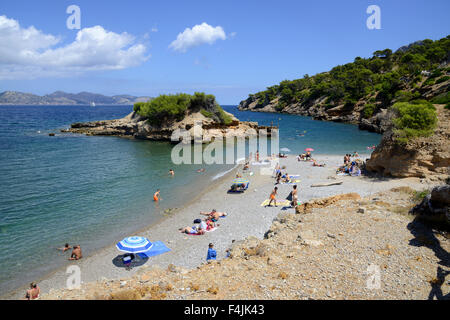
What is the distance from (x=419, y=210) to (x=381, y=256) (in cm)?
365

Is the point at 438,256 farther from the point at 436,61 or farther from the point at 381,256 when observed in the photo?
the point at 436,61

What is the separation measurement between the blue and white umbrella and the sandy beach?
0.78 meters

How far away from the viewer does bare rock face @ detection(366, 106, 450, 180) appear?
19172 millimetres

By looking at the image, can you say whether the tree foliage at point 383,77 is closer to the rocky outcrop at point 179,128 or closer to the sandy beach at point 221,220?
the rocky outcrop at point 179,128

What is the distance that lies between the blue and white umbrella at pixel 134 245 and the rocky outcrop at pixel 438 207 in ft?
38.0

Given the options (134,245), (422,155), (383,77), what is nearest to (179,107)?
(422,155)

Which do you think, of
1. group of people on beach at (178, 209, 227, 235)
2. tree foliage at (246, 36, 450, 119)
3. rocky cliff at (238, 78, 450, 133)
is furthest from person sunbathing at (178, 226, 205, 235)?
tree foliage at (246, 36, 450, 119)

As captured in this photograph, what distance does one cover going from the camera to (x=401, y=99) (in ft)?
216

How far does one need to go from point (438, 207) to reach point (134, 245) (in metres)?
12.4

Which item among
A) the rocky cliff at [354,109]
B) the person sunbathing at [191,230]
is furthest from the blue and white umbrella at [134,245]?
the rocky cliff at [354,109]

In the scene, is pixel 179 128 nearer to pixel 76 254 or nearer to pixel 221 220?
pixel 221 220

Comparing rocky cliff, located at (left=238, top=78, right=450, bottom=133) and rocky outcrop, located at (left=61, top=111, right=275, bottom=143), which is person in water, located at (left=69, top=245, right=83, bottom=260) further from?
rocky outcrop, located at (left=61, top=111, right=275, bottom=143)

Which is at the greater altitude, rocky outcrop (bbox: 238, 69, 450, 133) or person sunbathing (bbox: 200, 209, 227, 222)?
rocky outcrop (bbox: 238, 69, 450, 133)

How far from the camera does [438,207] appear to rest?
10.1 m
